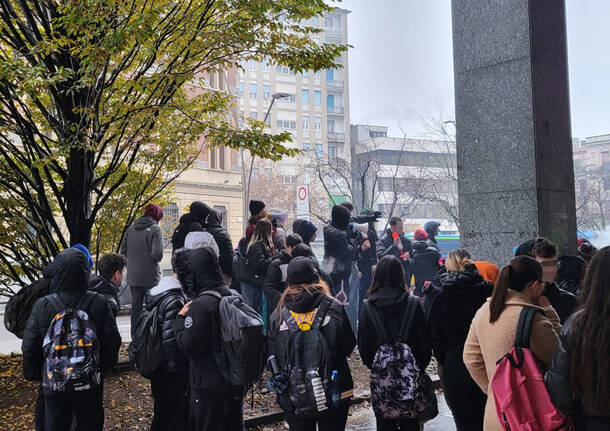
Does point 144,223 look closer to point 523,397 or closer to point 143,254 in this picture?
point 143,254

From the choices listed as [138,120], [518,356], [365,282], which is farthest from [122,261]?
[365,282]

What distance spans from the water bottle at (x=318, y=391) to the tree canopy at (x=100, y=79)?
388 centimetres

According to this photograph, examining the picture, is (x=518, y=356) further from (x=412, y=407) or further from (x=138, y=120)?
(x=138, y=120)

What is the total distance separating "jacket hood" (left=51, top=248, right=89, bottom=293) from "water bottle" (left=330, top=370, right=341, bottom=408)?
2064 millimetres

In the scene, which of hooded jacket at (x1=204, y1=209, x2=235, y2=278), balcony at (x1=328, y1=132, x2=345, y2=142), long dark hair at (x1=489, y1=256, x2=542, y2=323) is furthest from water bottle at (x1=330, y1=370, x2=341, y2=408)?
balcony at (x1=328, y1=132, x2=345, y2=142)

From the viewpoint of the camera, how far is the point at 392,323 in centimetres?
480

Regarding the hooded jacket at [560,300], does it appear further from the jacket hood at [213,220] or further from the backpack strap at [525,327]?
the jacket hood at [213,220]

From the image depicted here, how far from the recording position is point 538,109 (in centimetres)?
801

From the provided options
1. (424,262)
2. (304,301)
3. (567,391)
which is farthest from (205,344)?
(424,262)

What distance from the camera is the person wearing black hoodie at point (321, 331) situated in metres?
4.66

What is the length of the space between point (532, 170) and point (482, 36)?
1.99m

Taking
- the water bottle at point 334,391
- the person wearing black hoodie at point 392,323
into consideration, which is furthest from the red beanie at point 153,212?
the water bottle at point 334,391

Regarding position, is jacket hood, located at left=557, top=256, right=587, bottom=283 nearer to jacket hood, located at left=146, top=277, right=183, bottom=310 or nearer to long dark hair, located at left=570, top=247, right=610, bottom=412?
long dark hair, located at left=570, top=247, right=610, bottom=412

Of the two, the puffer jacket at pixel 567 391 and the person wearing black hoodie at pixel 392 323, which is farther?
the person wearing black hoodie at pixel 392 323
